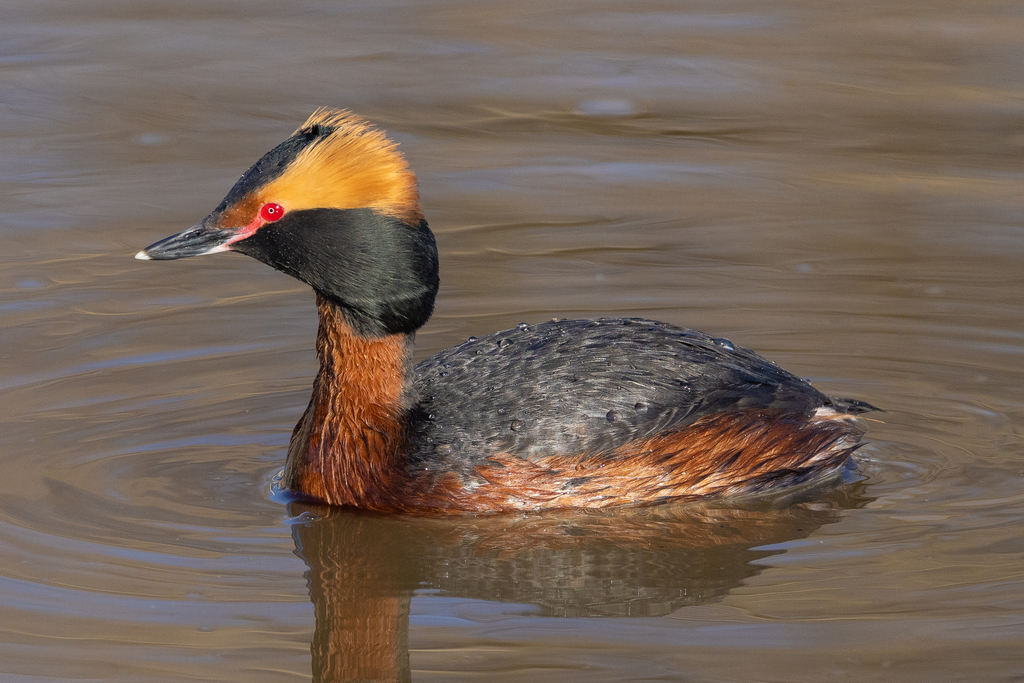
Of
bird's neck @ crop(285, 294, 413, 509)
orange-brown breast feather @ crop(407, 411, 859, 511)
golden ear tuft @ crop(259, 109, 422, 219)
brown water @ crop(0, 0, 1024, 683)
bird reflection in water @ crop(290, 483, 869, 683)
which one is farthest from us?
bird's neck @ crop(285, 294, 413, 509)

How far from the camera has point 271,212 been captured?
587cm

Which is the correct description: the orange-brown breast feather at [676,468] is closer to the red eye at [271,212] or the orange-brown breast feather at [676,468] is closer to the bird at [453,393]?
the bird at [453,393]

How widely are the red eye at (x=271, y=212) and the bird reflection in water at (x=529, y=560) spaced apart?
4.03 ft

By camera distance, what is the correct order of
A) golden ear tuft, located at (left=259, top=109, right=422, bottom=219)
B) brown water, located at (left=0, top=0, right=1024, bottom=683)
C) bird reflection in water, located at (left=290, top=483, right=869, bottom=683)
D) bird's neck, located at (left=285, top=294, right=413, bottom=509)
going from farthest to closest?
1. bird's neck, located at (left=285, top=294, right=413, bottom=509)
2. golden ear tuft, located at (left=259, top=109, right=422, bottom=219)
3. bird reflection in water, located at (left=290, top=483, right=869, bottom=683)
4. brown water, located at (left=0, top=0, right=1024, bottom=683)

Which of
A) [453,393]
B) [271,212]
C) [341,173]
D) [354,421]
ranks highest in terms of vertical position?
[341,173]

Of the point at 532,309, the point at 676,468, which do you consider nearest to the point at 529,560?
the point at 676,468

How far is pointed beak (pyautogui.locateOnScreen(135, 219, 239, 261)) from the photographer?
19.3ft

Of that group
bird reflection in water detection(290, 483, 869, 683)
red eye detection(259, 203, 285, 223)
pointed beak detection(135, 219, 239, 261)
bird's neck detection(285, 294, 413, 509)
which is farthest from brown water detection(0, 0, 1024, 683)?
red eye detection(259, 203, 285, 223)

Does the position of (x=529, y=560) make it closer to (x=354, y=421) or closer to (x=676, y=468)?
(x=676, y=468)

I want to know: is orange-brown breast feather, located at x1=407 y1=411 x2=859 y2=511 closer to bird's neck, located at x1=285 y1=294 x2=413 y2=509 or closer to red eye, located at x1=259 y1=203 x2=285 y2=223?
bird's neck, located at x1=285 y1=294 x2=413 y2=509

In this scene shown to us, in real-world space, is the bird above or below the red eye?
below

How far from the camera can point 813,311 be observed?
8383 mm

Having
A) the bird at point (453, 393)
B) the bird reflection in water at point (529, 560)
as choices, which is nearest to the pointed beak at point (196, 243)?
the bird at point (453, 393)

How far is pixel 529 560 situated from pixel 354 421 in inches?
40.4
